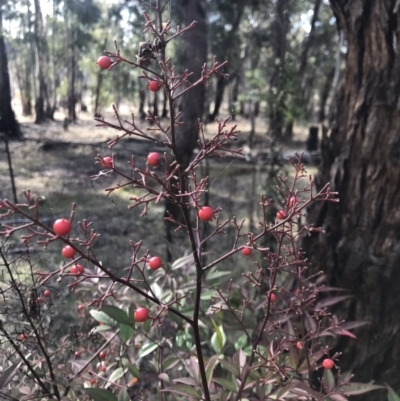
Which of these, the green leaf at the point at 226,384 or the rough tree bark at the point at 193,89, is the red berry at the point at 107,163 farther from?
the rough tree bark at the point at 193,89

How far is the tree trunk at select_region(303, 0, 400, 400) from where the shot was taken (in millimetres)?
1632

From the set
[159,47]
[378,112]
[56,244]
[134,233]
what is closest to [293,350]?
[159,47]

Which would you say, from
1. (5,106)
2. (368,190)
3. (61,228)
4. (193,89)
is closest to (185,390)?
(61,228)

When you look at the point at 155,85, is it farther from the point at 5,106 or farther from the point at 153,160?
the point at 5,106

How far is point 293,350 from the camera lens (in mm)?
1093

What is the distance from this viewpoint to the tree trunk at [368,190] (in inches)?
64.2

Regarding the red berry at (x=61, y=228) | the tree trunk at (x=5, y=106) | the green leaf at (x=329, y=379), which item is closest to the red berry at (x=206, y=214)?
the red berry at (x=61, y=228)

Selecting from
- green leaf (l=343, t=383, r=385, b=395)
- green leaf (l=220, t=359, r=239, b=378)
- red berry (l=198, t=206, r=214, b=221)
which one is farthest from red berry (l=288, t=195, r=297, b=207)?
green leaf (l=343, t=383, r=385, b=395)

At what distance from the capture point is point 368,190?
1713mm

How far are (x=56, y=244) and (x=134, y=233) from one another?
876mm

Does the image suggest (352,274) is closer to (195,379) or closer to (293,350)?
(293,350)

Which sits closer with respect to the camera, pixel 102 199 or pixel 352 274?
pixel 352 274

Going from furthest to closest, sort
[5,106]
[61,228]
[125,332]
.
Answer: [5,106]
[125,332]
[61,228]

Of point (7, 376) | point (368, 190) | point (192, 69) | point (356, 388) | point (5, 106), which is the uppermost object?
point (192, 69)
